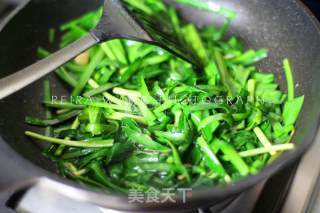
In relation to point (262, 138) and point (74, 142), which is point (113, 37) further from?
point (262, 138)

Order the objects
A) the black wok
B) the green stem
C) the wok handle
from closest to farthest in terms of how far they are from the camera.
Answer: the black wok → the wok handle → the green stem

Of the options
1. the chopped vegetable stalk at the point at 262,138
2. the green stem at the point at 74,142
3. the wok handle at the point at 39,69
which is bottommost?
the green stem at the point at 74,142

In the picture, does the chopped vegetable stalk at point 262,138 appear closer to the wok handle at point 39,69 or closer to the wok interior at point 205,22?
the wok interior at point 205,22

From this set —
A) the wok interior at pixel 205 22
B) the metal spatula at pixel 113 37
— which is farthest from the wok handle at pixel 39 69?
the wok interior at pixel 205 22

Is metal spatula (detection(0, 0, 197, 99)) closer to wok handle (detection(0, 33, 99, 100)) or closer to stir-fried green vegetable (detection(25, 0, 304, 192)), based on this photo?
wok handle (detection(0, 33, 99, 100))

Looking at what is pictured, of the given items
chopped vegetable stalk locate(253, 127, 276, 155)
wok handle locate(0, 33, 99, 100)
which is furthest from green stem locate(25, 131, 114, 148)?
chopped vegetable stalk locate(253, 127, 276, 155)

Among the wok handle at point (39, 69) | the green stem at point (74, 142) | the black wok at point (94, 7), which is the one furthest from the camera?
the green stem at point (74, 142)

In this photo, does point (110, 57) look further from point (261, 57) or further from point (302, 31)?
point (302, 31)
